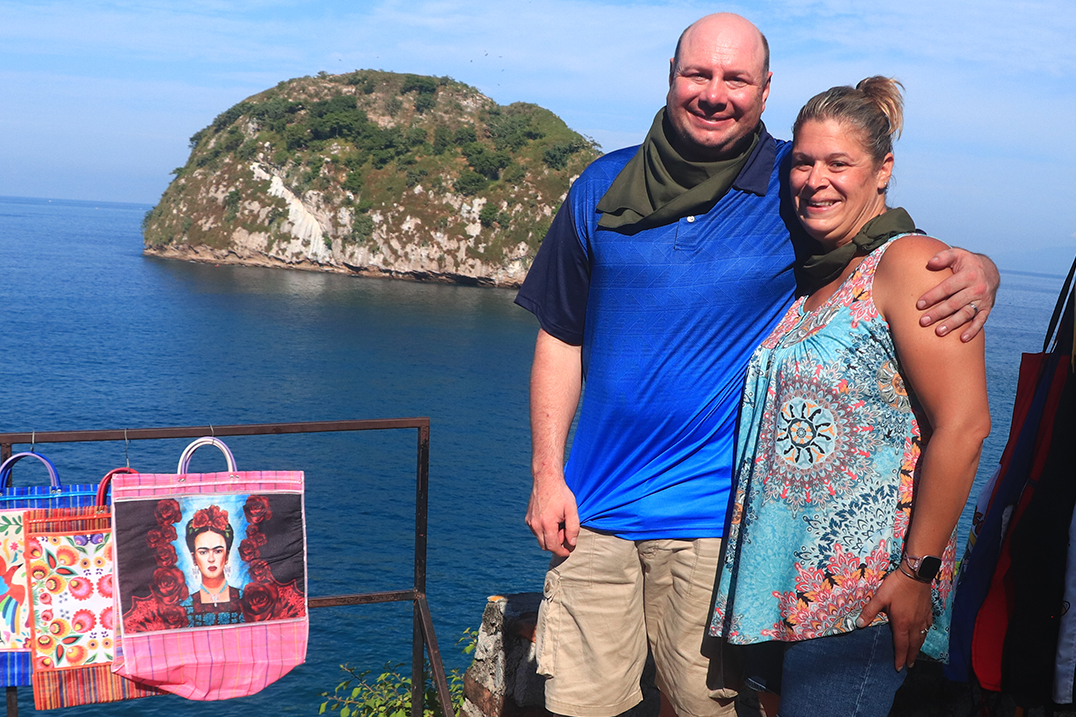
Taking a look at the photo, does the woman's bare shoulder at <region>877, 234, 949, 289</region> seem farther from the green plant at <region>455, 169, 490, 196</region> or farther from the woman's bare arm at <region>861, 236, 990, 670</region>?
the green plant at <region>455, 169, 490, 196</region>

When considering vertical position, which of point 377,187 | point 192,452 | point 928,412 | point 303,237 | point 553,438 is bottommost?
point 192,452

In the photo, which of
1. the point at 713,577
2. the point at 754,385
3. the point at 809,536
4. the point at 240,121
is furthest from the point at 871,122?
the point at 240,121

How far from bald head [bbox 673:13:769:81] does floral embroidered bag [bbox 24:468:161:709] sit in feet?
6.63

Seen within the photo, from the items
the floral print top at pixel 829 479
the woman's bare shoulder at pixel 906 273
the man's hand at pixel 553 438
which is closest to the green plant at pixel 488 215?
the man's hand at pixel 553 438

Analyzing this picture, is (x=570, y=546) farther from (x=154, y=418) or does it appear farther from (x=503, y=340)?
(x=503, y=340)

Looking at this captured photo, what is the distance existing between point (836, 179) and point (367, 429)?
1.60 meters

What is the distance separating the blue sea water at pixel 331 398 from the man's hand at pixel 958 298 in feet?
54.8

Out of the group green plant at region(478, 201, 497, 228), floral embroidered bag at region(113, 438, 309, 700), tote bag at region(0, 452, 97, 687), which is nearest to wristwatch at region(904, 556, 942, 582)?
floral embroidered bag at region(113, 438, 309, 700)

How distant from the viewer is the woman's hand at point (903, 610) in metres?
1.92

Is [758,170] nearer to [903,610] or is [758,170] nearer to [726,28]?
[726,28]

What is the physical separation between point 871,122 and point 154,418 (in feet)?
123

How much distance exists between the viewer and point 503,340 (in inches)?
2136

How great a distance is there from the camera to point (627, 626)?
2369 mm

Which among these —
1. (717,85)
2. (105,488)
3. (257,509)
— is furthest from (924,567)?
(105,488)
